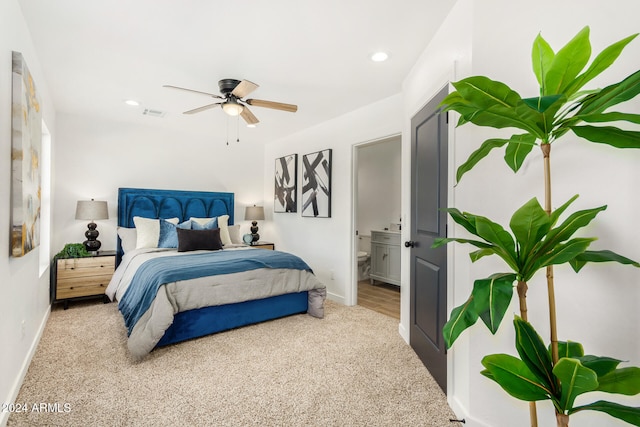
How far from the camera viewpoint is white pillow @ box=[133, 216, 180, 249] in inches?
161

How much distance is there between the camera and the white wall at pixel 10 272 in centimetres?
164

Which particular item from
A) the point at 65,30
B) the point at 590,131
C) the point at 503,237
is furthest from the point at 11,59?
the point at 590,131

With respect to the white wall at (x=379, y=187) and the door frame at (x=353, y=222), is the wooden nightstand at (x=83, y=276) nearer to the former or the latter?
the door frame at (x=353, y=222)

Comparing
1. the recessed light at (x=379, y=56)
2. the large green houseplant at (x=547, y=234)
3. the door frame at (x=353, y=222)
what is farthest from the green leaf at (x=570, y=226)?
the door frame at (x=353, y=222)

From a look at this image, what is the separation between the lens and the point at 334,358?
2531mm

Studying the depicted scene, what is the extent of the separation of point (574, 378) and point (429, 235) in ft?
4.95

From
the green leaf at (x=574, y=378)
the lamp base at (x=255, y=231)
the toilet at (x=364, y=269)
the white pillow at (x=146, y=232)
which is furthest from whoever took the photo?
the toilet at (x=364, y=269)

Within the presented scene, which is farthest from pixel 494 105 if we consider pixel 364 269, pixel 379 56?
pixel 364 269

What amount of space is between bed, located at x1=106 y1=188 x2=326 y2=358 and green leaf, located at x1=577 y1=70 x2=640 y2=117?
2844 millimetres

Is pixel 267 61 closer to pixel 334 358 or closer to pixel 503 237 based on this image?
pixel 503 237

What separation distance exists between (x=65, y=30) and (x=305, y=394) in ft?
9.76

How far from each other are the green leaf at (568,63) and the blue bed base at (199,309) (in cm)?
295

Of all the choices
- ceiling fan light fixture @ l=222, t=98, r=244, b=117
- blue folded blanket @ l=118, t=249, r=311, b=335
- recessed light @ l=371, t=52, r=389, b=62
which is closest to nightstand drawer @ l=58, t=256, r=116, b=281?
blue folded blanket @ l=118, t=249, r=311, b=335

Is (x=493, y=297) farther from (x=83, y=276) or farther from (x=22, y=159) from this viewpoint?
(x=83, y=276)
